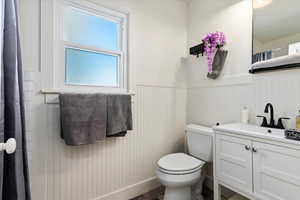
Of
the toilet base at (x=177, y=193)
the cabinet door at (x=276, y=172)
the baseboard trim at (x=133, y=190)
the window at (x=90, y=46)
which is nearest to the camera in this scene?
the cabinet door at (x=276, y=172)

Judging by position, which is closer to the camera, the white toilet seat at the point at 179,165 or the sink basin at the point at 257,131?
the sink basin at the point at 257,131

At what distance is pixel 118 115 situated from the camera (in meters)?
1.60

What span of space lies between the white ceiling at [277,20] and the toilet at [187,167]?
1027 millimetres

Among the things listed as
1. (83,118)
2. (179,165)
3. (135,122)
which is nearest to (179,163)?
(179,165)

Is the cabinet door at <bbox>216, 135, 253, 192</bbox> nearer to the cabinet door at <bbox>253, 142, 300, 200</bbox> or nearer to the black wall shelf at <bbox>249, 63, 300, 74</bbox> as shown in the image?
the cabinet door at <bbox>253, 142, 300, 200</bbox>

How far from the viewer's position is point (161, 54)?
80.1 inches

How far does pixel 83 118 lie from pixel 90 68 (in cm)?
53

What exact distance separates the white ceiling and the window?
1.30m

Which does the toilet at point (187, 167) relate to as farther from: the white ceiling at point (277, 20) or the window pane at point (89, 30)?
the window pane at point (89, 30)

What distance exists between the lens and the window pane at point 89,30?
1505mm

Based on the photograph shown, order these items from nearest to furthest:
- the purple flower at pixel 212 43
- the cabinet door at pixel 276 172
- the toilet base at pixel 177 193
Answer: the cabinet door at pixel 276 172 < the toilet base at pixel 177 193 < the purple flower at pixel 212 43

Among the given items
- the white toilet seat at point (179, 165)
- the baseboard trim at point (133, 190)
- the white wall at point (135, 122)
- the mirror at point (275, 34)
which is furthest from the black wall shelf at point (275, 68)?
the baseboard trim at point (133, 190)

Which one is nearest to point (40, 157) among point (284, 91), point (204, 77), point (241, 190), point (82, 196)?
point (82, 196)

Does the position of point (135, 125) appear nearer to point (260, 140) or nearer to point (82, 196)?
point (82, 196)
